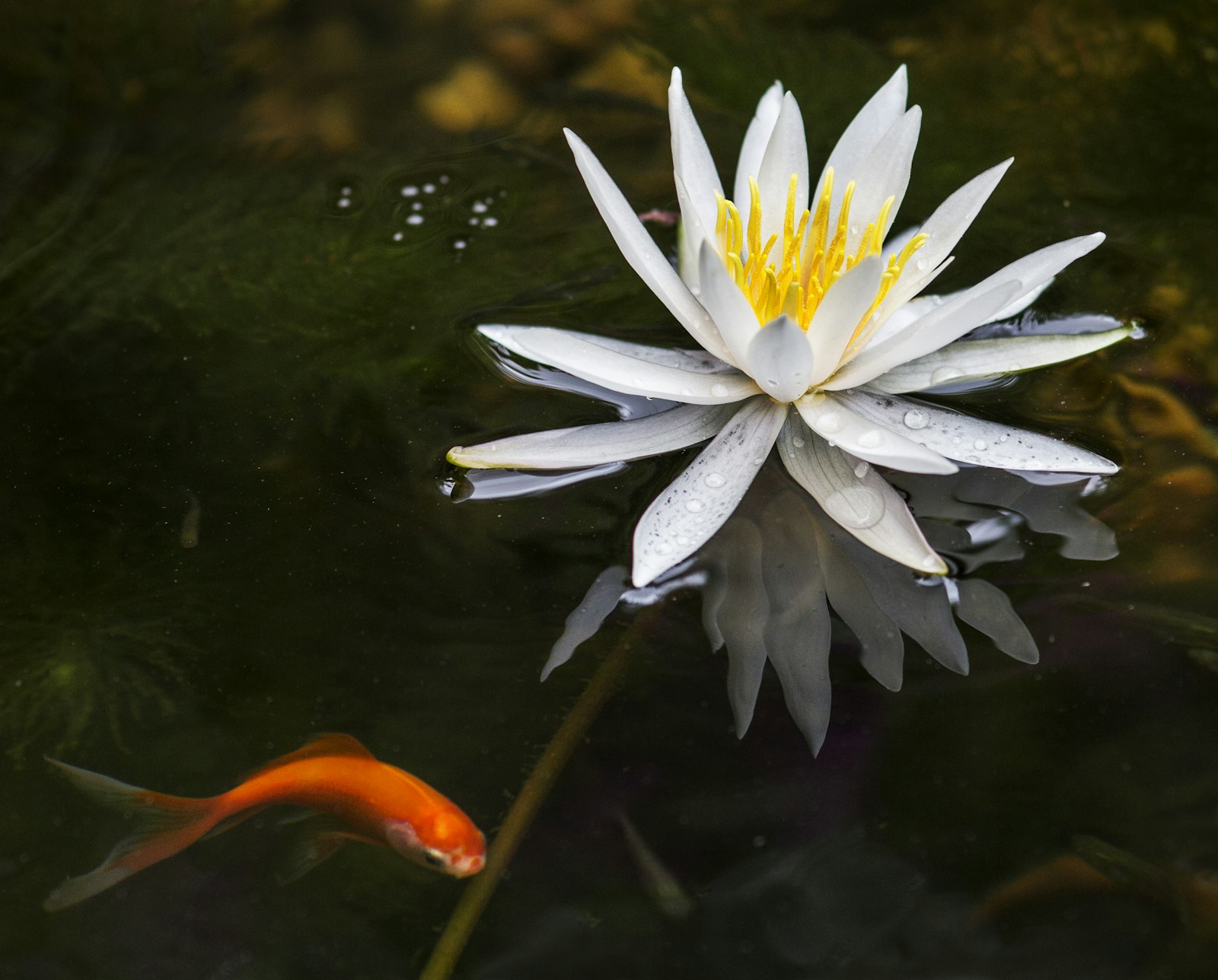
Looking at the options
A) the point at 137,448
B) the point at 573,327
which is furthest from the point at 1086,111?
the point at 137,448

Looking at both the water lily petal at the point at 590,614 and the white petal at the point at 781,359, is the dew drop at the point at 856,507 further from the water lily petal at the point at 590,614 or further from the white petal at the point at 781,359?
the water lily petal at the point at 590,614

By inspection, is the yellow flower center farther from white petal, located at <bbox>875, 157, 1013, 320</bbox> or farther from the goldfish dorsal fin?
the goldfish dorsal fin

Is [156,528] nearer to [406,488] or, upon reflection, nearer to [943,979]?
[406,488]

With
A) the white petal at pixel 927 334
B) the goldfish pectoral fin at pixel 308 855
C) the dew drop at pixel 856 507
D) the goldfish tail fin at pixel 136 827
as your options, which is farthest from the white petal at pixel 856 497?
the goldfish tail fin at pixel 136 827

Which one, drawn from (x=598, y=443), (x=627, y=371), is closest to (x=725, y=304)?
(x=627, y=371)

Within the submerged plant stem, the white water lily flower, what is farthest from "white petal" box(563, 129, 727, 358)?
the submerged plant stem
